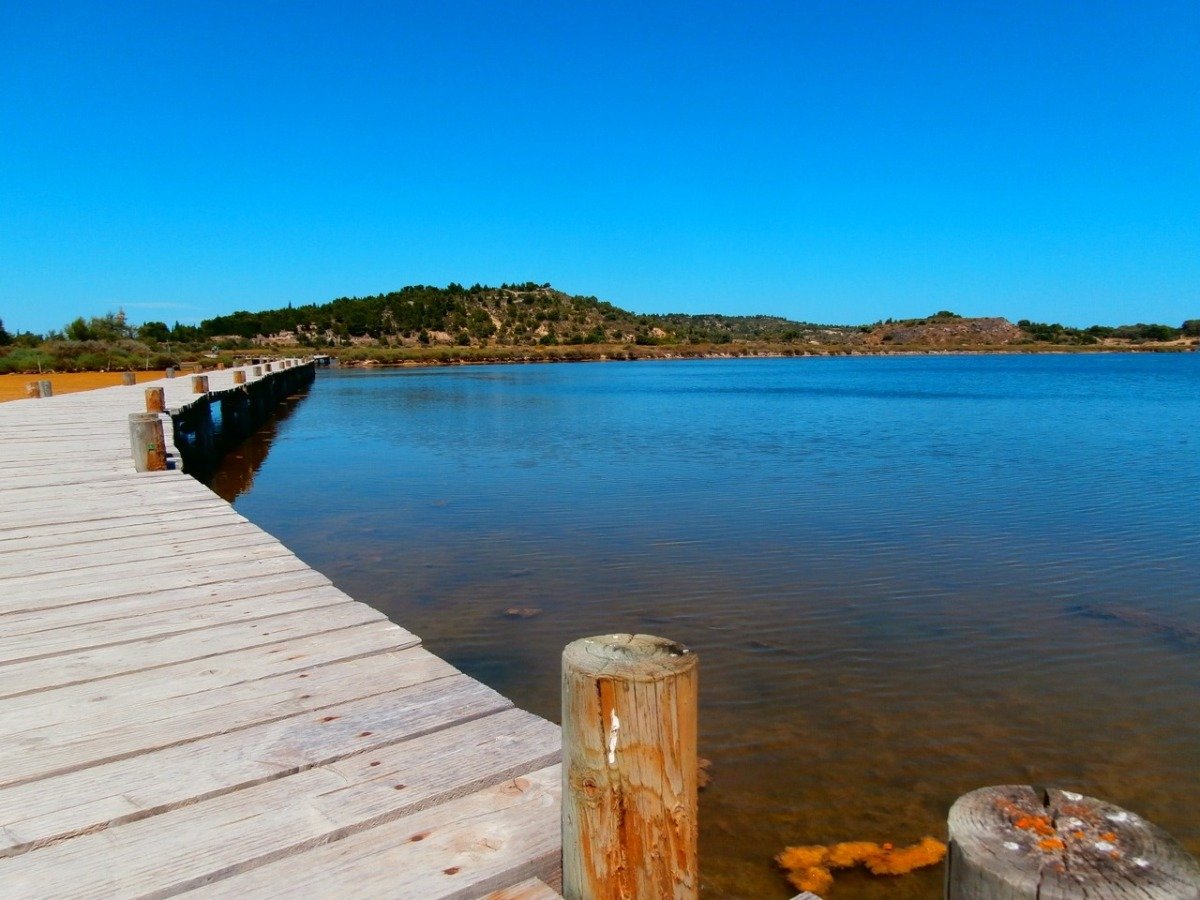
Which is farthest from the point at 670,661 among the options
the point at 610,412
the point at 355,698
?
the point at 610,412

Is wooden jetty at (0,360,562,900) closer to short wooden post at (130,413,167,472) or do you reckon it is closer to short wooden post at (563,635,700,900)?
short wooden post at (563,635,700,900)

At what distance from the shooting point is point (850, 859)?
144 inches

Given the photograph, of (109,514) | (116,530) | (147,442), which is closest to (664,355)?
(147,442)

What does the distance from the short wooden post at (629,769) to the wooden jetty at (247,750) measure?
23 cm

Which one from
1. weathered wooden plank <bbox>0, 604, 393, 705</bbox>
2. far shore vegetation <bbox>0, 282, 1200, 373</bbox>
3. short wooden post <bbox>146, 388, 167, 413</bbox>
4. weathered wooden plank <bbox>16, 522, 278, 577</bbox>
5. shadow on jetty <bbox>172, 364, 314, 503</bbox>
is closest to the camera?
weathered wooden plank <bbox>0, 604, 393, 705</bbox>

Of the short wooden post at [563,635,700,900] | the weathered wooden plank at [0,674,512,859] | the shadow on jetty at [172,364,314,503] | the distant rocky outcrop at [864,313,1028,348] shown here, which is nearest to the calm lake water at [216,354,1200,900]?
the shadow on jetty at [172,364,314,503]

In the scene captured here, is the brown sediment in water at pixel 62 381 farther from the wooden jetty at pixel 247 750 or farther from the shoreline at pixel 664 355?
the shoreline at pixel 664 355

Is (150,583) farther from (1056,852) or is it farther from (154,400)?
(154,400)

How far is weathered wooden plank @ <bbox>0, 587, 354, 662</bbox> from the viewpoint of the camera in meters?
3.62

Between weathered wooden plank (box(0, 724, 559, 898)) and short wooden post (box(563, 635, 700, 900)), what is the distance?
0.84 ft

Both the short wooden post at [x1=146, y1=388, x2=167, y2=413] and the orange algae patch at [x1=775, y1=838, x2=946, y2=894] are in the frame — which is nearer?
the orange algae patch at [x1=775, y1=838, x2=946, y2=894]

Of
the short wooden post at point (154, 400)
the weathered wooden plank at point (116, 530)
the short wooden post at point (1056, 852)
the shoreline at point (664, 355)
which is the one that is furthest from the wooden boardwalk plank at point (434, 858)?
the shoreline at point (664, 355)

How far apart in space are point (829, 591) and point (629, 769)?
577cm

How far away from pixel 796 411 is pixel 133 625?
25319 mm
